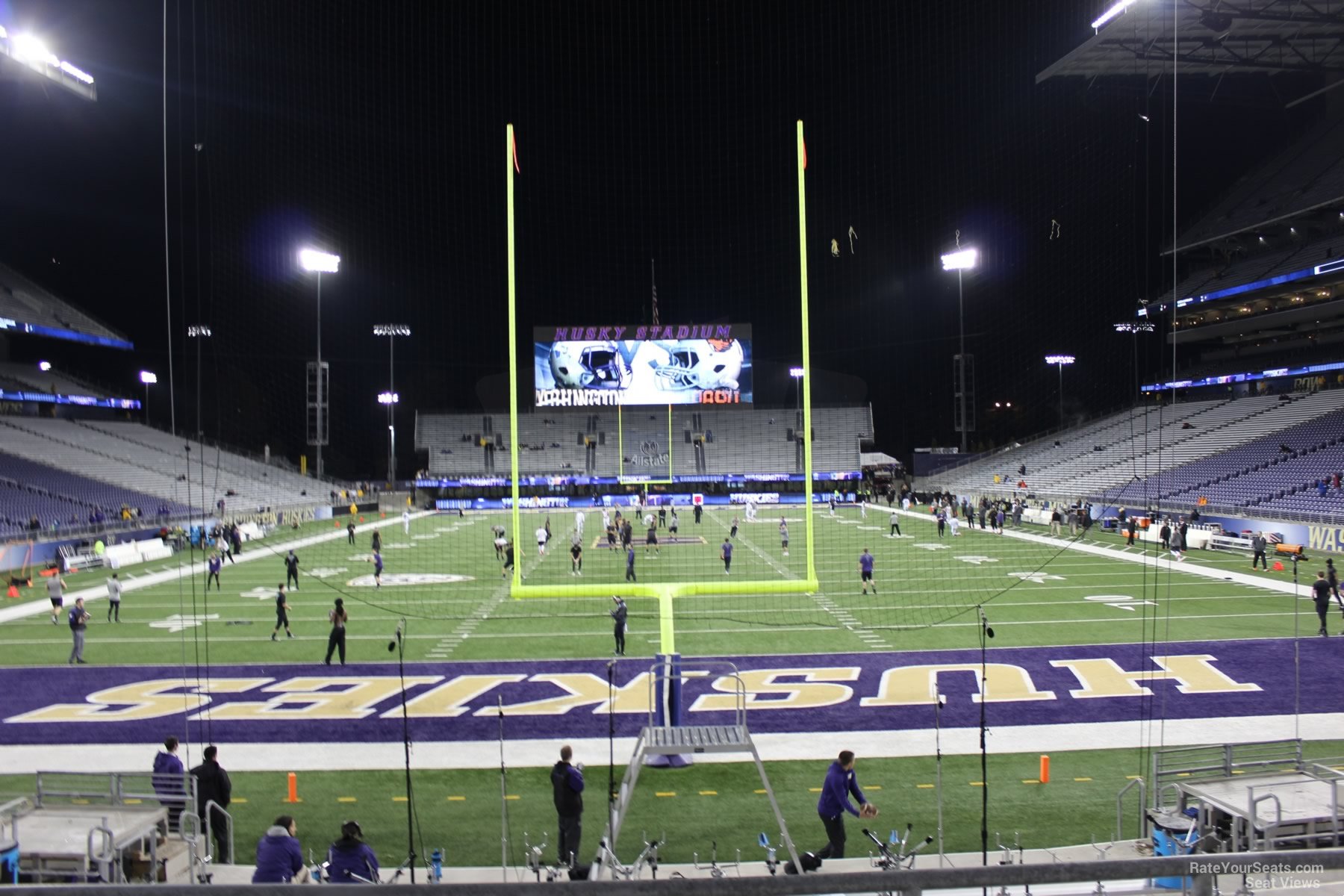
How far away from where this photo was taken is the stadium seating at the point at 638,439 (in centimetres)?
5288

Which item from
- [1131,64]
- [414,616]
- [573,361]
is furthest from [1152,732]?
[573,361]

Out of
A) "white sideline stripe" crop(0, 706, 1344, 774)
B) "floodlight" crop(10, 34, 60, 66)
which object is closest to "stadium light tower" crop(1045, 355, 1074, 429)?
"white sideline stripe" crop(0, 706, 1344, 774)

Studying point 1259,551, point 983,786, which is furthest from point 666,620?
point 1259,551

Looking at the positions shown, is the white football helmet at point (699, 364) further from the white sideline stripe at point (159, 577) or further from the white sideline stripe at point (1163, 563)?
the white sideline stripe at point (1163, 563)

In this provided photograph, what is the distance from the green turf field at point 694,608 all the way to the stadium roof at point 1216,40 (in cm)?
1483

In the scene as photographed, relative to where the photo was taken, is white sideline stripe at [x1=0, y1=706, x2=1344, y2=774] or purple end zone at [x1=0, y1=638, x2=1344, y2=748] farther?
purple end zone at [x1=0, y1=638, x2=1344, y2=748]

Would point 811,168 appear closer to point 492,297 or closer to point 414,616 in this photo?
point 414,616

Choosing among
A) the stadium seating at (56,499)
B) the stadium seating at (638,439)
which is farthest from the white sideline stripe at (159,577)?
the stadium seating at (638,439)

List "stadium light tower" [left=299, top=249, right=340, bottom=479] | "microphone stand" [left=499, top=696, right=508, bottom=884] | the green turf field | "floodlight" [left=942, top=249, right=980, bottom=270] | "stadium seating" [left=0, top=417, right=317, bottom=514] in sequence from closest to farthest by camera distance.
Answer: "microphone stand" [left=499, top=696, right=508, bottom=884] < the green turf field < "stadium light tower" [left=299, top=249, right=340, bottom=479] < "floodlight" [left=942, top=249, right=980, bottom=270] < "stadium seating" [left=0, top=417, right=317, bottom=514]

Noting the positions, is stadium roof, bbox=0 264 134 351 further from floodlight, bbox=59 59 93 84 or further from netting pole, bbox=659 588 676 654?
netting pole, bbox=659 588 676 654

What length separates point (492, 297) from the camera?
33.7 metres

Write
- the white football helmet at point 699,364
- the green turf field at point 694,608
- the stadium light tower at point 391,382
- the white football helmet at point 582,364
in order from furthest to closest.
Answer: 1. the white football helmet at point 582,364
2. the white football helmet at point 699,364
3. the stadium light tower at point 391,382
4. the green turf field at point 694,608

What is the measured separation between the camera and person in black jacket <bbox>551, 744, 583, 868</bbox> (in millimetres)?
5895

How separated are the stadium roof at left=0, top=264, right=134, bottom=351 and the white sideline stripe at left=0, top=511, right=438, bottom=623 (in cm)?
1493
